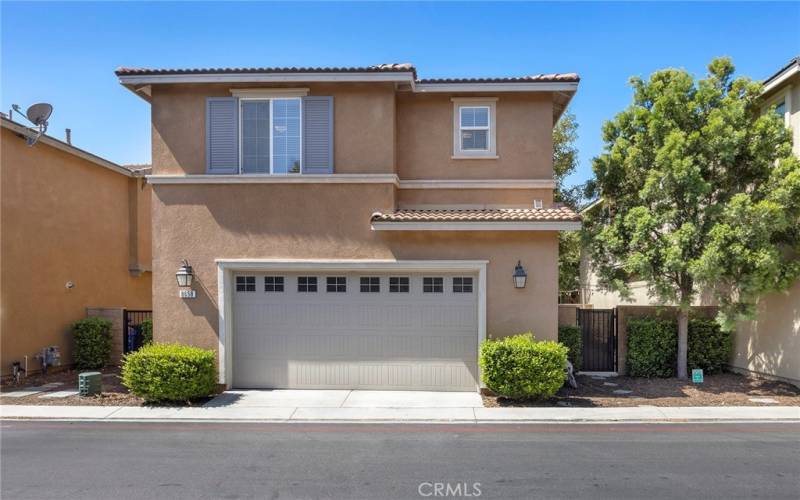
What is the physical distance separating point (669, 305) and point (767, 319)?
6.54ft

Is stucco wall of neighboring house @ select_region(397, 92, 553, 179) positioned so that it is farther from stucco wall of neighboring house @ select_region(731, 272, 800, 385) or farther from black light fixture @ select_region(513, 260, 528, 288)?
stucco wall of neighboring house @ select_region(731, 272, 800, 385)

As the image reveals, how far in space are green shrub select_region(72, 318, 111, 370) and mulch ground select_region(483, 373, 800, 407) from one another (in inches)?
412

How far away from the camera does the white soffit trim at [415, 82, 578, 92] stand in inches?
478

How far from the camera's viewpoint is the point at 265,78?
11586mm

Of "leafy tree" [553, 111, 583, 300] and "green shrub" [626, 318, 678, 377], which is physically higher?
"leafy tree" [553, 111, 583, 300]

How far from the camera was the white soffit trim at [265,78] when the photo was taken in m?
11.5

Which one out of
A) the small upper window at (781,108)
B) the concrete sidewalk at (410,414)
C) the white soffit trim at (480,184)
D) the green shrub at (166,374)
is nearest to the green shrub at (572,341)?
the concrete sidewalk at (410,414)

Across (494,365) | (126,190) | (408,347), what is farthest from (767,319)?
(126,190)

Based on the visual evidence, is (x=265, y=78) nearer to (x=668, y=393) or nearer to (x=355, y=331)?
(x=355, y=331)

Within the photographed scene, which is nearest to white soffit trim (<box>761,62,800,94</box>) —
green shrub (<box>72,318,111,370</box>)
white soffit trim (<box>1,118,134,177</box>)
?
white soffit trim (<box>1,118,134,177</box>)

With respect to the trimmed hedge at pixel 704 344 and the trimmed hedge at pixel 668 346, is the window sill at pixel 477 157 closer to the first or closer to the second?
the trimmed hedge at pixel 668 346

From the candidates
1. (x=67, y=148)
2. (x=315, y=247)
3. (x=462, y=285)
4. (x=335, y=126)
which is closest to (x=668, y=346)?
(x=462, y=285)

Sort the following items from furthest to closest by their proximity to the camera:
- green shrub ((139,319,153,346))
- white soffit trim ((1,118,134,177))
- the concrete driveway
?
green shrub ((139,319,153,346)) < white soffit trim ((1,118,134,177)) < the concrete driveway

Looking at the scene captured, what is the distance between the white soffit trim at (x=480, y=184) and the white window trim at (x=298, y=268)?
203cm
